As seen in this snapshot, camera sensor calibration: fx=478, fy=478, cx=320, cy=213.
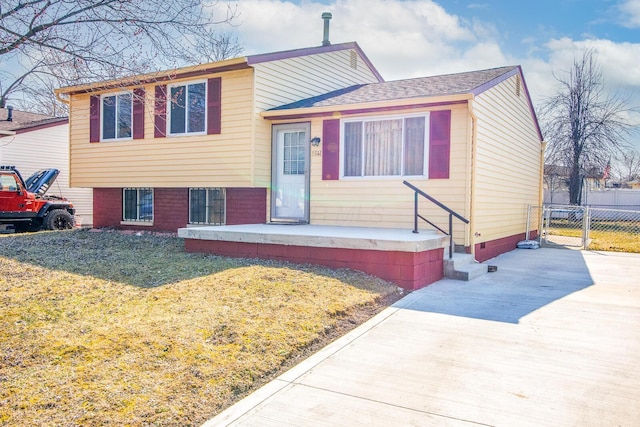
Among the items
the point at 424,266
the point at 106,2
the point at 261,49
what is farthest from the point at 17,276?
the point at 261,49

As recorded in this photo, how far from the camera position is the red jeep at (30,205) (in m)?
14.1

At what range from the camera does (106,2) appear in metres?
5.16

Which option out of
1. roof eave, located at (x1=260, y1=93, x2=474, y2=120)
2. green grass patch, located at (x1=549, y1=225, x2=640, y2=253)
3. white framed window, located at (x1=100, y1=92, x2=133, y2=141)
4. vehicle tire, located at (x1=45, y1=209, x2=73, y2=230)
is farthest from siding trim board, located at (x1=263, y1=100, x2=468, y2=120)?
vehicle tire, located at (x1=45, y1=209, x2=73, y2=230)

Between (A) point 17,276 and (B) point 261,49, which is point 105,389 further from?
(B) point 261,49

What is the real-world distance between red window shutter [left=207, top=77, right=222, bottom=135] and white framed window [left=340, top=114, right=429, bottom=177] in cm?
290

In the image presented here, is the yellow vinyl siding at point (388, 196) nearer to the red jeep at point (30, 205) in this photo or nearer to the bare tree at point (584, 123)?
the red jeep at point (30, 205)

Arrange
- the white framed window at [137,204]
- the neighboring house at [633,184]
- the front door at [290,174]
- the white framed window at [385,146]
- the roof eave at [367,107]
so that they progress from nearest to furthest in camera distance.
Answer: the roof eave at [367,107]
the white framed window at [385,146]
the front door at [290,174]
the white framed window at [137,204]
the neighboring house at [633,184]

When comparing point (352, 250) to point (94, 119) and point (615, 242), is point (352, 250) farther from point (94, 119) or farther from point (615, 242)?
point (615, 242)

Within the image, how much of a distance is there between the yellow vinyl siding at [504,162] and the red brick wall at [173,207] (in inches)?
190

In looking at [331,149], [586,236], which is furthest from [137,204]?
[586,236]

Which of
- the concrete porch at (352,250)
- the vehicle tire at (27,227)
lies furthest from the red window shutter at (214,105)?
the vehicle tire at (27,227)

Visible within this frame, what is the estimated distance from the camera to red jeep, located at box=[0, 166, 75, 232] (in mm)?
14133

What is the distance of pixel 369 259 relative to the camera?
281 inches

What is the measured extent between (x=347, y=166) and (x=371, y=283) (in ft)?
13.1
